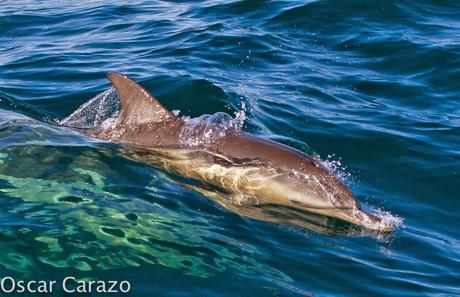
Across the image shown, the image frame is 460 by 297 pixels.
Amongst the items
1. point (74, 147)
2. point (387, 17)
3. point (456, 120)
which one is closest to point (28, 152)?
point (74, 147)

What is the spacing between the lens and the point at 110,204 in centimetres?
718

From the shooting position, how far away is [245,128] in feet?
34.9

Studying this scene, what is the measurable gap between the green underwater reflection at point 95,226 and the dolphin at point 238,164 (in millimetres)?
411

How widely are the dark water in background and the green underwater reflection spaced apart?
2 centimetres

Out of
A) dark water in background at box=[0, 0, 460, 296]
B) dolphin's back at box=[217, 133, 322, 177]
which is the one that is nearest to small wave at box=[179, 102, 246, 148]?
dolphin's back at box=[217, 133, 322, 177]

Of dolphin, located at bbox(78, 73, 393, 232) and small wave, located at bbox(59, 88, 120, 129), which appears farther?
small wave, located at bbox(59, 88, 120, 129)

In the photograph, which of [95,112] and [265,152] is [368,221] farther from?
[95,112]

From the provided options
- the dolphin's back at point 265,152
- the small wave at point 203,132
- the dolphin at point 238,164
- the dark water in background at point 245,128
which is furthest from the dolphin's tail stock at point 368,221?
the small wave at point 203,132

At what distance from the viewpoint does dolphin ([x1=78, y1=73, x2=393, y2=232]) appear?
775 cm

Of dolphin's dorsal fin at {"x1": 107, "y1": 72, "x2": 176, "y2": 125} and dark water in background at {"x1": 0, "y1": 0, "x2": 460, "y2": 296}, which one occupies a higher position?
dolphin's dorsal fin at {"x1": 107, "y1": 72, "x2": 176, "y2": 125}

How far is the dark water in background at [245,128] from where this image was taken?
646cm

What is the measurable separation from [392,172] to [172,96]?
11.4ft

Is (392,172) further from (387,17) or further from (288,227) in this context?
(387,17)

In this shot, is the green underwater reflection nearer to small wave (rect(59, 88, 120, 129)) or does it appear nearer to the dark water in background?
the dark water in background
